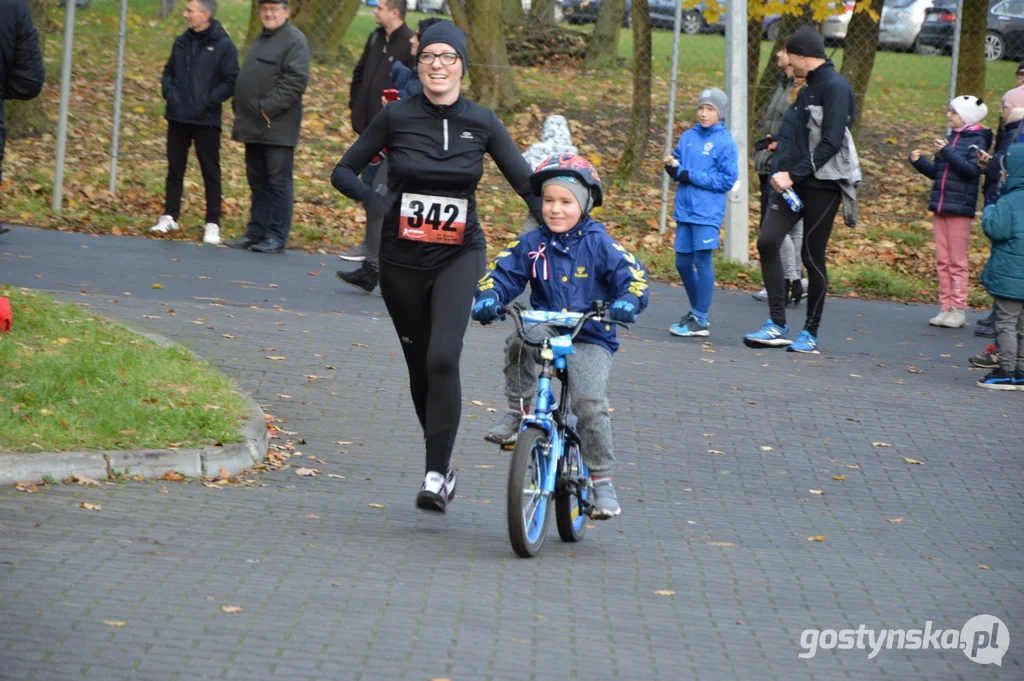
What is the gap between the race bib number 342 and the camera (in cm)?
632

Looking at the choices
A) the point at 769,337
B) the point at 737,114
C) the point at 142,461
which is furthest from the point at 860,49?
the point at 142,461

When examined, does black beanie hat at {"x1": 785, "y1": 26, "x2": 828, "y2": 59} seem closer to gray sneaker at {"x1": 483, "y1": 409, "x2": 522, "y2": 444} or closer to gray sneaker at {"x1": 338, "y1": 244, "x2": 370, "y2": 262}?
gray sneaker at {"x1": 338, "y1": 244, "x2": 370, "y2": 262}

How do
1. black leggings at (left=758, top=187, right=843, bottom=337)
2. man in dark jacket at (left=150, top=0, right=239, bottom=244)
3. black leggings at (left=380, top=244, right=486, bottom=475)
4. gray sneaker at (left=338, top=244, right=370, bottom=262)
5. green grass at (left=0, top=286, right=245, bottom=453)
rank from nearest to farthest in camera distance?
1. black leggings at (left=380, top=244, right=486, bottom=475)
2. green grass at (left=0, top=286, right=245, bottom=453)
3. black leggings at (left=758, top=187, right=843, bottom=337)
4. gray sneaker at (left=338, top=244, right=370, bottom=262)
5. man in dark jacket at (left=150, top=0, right=239, bottom=244)

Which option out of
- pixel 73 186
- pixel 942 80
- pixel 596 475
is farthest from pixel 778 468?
pixel 942 80

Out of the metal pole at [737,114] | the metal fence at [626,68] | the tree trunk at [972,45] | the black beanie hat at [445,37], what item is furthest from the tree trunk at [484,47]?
the black beanie hat at [445,37]

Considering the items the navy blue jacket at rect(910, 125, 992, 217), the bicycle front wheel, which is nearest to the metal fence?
the navy blue jacket at rect(910, 125, 992, 217)

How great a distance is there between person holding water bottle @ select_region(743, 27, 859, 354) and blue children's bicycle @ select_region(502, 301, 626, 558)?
17.5 ft

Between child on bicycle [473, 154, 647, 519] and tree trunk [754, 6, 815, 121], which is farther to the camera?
tree trunk [754, 6, 815, 121]

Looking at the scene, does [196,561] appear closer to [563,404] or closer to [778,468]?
[563,404]

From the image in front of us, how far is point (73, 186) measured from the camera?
15.9 metres

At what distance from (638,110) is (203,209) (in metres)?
6.13

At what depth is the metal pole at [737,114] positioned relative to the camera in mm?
14984

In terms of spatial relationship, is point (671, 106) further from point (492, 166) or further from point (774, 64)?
point (774, 64)

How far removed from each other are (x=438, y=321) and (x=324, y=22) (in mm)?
17181
